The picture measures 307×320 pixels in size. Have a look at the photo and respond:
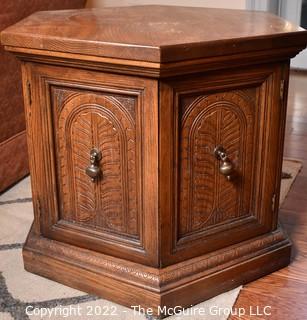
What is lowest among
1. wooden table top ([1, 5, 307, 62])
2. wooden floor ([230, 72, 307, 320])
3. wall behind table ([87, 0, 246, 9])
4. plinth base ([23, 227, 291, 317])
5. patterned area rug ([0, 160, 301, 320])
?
wooden floor ([230, 72, 307, 320])

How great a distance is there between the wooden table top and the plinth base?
434 mm

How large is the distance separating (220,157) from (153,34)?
0.28 metres

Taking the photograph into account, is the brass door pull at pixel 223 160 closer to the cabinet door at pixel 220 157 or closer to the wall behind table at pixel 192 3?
the cabinet door at pixel 220 157

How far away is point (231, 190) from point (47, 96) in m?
0.43

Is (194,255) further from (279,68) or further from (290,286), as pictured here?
(279,68)

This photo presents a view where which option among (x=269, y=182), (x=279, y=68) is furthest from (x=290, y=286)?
(x=279, y=68)

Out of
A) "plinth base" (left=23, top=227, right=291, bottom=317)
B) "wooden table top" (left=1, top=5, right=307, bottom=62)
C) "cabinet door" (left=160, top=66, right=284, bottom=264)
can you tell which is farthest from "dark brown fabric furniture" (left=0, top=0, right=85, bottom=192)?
"cabinet door" (left=160, top=66, right=284, bottom=264)

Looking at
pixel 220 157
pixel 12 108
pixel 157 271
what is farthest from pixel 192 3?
pixel 157 271

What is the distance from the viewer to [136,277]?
46.7 inches

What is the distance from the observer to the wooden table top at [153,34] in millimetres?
1021

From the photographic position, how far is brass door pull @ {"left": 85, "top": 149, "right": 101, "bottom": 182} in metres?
1.18

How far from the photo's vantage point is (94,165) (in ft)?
3.90

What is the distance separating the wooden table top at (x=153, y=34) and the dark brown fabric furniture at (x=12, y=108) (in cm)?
34

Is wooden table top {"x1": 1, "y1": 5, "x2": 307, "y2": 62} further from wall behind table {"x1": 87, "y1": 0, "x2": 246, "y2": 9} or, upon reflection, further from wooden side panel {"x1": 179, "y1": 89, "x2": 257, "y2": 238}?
wall behind table {"x1": 87, "y1": 0, "x2": 246, "y2": 9}
